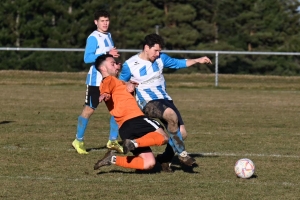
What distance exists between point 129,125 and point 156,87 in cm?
85

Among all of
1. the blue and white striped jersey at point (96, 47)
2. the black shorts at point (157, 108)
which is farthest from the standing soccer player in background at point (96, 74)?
the black shorts at point (157, 108)

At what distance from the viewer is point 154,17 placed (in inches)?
1859

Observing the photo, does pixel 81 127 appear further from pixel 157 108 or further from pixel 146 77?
pixel 157 108

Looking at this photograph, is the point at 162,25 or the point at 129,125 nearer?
the point at 129,125

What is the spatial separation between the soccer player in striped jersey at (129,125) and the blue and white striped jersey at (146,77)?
0.42 metres

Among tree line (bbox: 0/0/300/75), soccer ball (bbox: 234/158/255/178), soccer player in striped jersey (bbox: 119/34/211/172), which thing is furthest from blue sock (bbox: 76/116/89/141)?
Answer: tree line (bbox: 0/0/300/75)

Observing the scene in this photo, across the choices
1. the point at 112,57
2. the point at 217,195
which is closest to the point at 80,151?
the point at 112,57

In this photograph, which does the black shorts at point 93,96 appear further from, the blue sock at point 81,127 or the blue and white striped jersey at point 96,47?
the blue sock at point 81,127

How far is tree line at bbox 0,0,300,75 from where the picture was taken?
136 ft

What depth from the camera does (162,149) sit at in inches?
413

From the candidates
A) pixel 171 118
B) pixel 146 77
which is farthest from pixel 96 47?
pixel 171 118

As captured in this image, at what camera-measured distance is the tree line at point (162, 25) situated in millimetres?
41469

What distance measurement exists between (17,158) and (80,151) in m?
0.97

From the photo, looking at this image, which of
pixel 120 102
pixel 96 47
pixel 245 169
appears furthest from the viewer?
pixel 96 47
